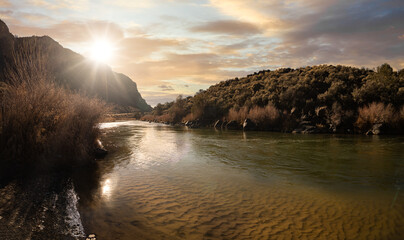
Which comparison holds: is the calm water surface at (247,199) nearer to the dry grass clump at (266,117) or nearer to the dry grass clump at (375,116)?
the dry grass clump at (375,116)

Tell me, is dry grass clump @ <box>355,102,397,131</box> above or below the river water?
above

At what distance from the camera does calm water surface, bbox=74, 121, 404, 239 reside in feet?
18.3

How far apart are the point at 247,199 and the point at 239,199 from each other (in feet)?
0.86

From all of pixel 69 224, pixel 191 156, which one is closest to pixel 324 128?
pixel 191 156

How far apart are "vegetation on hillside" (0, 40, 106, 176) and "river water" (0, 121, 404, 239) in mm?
1874

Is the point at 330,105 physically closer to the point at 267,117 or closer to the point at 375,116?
the point at 375,116

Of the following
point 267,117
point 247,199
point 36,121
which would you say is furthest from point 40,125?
point 267,117

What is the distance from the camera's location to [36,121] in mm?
10867

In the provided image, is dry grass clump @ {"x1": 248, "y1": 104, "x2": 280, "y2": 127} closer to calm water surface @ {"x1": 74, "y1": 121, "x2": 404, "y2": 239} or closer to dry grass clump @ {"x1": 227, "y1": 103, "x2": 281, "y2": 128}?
dry grass clump @ {"x1": 227, "y1": 103, "x2": 281, "y2": 128}

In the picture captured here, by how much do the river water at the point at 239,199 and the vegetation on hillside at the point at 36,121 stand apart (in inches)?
73.8

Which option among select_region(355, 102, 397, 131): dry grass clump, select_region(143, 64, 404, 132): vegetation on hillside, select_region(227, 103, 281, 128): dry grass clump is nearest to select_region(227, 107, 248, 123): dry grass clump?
select_region(143, 64, 404, 132): vegetation on hillside

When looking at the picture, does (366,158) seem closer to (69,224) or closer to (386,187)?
(386,187)

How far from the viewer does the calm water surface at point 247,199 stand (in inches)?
220

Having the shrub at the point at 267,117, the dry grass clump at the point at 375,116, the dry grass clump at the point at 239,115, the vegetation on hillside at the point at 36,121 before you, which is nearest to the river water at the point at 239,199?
the vegetation on hillside at the point at 36,121
